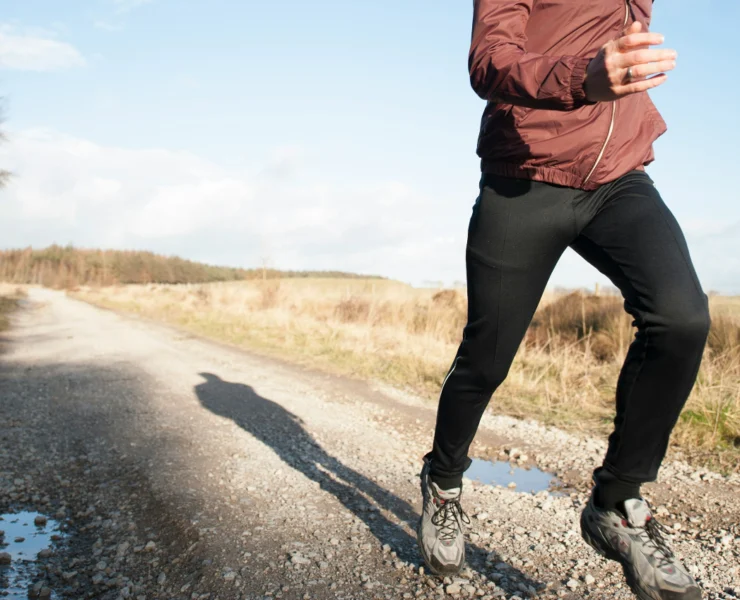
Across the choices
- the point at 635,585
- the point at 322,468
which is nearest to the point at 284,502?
the point at 322,468

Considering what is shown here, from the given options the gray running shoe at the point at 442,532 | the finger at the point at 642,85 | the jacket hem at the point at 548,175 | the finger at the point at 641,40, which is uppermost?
the finger at the point at 641,40

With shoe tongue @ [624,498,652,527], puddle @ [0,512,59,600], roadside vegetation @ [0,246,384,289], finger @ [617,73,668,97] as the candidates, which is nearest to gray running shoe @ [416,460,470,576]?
shoe tongue @ [624,498,652,527]

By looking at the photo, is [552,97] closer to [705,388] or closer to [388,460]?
[388,460]

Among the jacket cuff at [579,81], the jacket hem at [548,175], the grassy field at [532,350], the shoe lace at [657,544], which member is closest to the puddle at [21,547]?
the shoe lace at [657,544]

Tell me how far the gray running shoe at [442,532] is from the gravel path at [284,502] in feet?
0.27

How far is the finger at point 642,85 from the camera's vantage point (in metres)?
1.37

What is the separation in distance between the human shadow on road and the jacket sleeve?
5.21 feet

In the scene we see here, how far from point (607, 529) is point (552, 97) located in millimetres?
1248

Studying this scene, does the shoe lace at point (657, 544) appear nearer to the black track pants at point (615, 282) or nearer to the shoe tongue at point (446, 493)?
the black track pants at point (615, 282)

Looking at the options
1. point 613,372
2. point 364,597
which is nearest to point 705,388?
point 613,372

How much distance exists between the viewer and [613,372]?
6.41m

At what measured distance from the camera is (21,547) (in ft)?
7.95

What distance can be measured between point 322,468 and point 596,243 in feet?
7.25

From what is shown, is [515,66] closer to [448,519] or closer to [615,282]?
[615,282]
